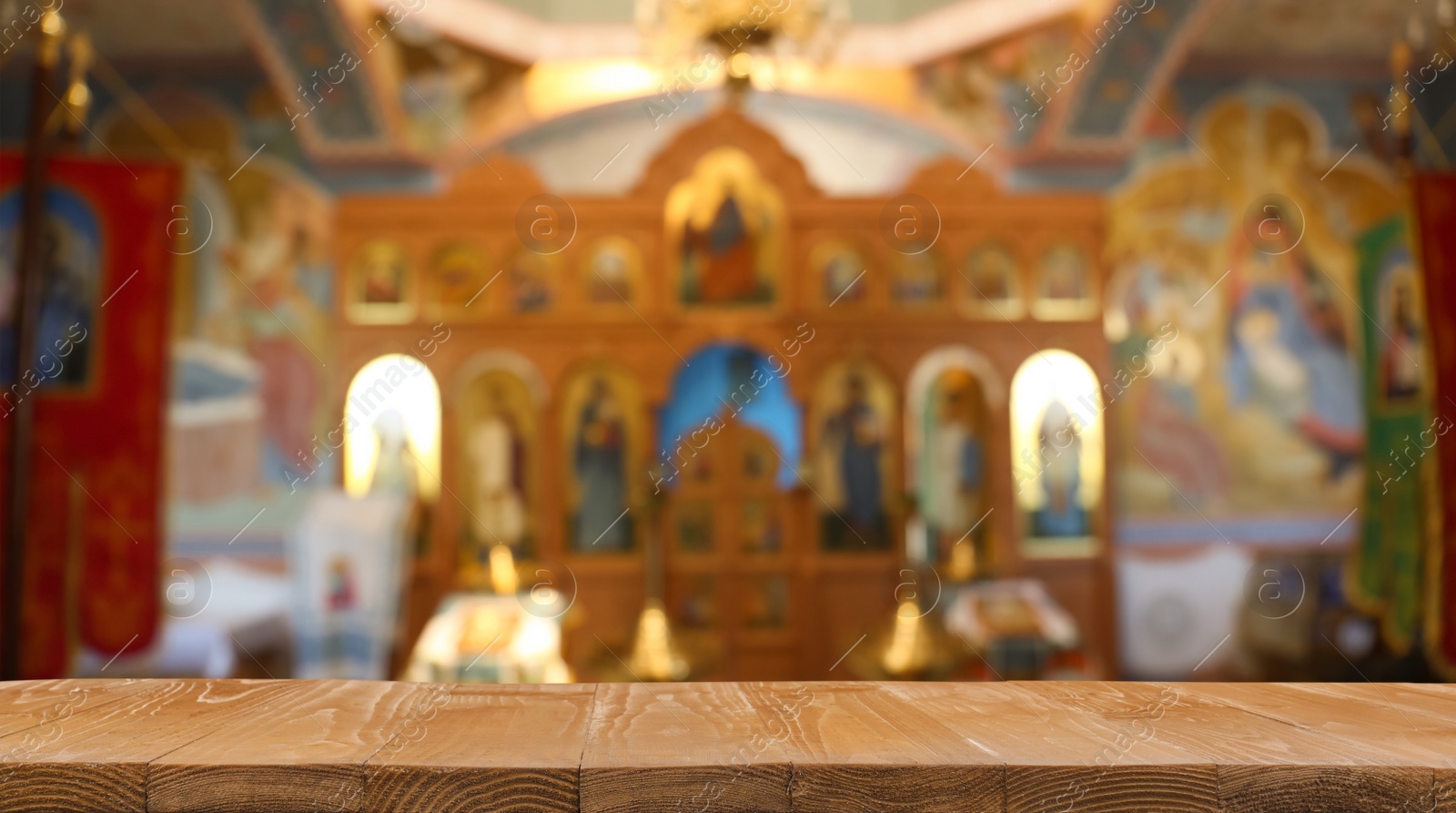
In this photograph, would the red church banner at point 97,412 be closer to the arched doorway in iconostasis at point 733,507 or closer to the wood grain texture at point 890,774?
the arched doorway in iconostasis at point 733,507

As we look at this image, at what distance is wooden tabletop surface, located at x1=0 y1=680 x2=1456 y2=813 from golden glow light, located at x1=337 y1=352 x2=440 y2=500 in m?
5.96

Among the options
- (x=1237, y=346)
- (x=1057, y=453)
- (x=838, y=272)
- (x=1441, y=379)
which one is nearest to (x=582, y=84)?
(x=838, y=272)

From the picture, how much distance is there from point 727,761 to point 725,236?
6.29 metres

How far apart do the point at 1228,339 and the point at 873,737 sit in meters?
7.22

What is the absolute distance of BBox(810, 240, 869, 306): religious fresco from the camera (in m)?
7.01

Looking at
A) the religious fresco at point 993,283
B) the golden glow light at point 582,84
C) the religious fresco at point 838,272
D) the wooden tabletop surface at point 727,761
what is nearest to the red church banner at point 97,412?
the golden glow light at point 582,84

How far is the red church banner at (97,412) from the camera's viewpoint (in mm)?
5754

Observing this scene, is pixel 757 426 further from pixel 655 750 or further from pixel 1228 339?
pixel 655 750

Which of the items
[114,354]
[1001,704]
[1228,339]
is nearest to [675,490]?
[114,354]

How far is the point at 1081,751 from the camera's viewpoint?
2.92ft

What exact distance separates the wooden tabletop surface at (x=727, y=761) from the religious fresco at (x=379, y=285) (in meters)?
6.11

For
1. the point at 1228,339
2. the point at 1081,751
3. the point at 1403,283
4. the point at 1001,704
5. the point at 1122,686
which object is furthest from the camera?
the point at 1228,339

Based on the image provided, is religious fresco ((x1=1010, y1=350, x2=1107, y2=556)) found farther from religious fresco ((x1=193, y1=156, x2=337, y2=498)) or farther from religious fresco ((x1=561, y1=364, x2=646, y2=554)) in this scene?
religious fresco ((x1=193, y1=156, x2=337, y2=498))

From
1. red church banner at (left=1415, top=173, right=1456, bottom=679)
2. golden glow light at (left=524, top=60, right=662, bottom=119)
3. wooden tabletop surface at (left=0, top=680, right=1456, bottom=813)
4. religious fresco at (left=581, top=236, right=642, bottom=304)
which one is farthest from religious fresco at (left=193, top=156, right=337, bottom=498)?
red church banner at (left=1415, top=173, right=1456, bottom=679)
